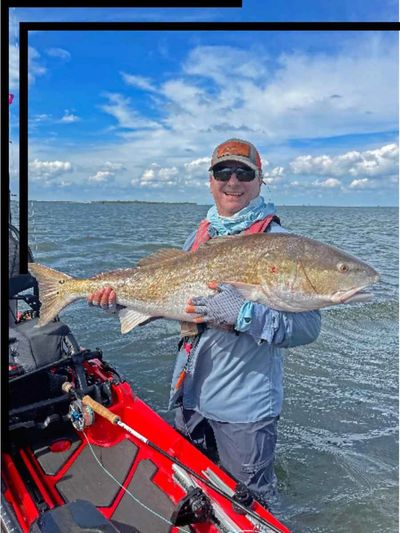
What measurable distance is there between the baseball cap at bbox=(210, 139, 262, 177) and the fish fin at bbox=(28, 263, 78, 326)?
4.81 ft

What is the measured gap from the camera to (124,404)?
385 cm

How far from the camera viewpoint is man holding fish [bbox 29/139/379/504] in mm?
2779

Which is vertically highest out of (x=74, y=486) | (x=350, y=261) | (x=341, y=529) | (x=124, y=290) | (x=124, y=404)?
(x=350, y=261)

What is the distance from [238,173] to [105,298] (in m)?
1.28

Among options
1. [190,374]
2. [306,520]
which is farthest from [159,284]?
[306,520]

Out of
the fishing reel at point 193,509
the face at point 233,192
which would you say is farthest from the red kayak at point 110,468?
the face at point 233,192

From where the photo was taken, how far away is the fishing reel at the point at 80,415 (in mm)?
3590

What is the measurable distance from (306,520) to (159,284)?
275 cm

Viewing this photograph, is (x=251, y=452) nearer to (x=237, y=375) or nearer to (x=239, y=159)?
(x=237, y=375)

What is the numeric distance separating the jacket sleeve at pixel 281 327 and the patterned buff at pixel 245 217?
0.58m

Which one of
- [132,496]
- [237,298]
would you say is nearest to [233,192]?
[237,298]

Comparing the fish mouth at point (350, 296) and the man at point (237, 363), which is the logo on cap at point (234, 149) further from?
the fish mouth at point (350, 296)

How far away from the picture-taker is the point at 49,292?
370 centimetres

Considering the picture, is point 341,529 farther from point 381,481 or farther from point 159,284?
point 159,284
